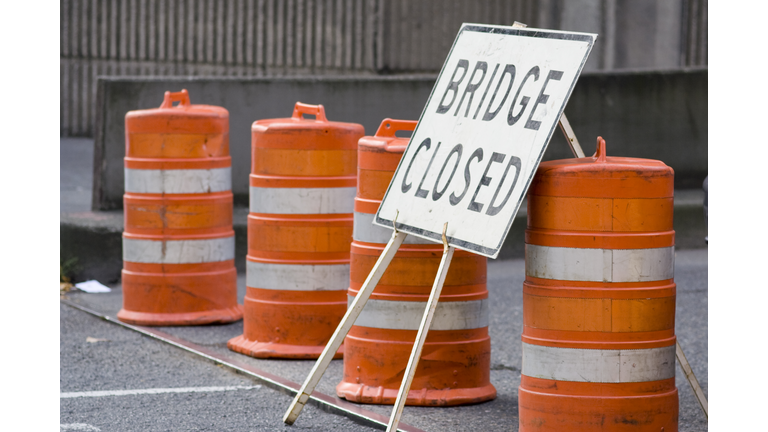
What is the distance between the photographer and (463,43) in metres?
4.78

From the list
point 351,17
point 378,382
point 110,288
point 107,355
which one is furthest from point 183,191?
point 351,17

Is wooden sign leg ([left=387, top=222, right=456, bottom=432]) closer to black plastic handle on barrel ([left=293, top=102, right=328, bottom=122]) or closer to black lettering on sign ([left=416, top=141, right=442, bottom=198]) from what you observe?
black lettering on sign ([left=416, top=141, right=442, bottom=198])

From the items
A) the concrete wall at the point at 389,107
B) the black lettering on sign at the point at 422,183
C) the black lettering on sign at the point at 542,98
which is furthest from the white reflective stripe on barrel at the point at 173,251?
the black lettering on sign at the point at 542,98

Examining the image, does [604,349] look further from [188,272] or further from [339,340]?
[188,272]

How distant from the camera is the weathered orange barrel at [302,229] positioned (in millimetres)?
6262

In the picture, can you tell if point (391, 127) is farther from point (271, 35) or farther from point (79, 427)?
point (271, 35)

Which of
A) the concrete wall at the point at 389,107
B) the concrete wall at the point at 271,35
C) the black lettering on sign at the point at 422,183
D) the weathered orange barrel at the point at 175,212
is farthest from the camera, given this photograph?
the concrete wall at the point at 271,35

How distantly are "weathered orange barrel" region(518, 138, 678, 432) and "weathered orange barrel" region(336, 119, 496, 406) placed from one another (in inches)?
40.4

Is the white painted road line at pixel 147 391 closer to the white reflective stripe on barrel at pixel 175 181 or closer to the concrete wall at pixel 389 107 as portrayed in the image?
the white reflective stripe on barrel at pixel 175 181

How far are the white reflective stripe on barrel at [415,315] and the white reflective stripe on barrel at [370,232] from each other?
0.32 m

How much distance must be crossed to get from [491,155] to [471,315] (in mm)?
1161

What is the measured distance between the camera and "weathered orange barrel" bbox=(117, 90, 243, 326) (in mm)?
7199

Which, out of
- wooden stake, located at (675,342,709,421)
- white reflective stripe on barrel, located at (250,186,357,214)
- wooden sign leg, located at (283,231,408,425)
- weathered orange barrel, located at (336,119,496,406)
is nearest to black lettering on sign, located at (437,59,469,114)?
weathered orange barrel, located at (336,119,496,406)

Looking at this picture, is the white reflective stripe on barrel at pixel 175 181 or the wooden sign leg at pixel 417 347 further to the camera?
the white reflective stripe on barrel at pixel 175 181
